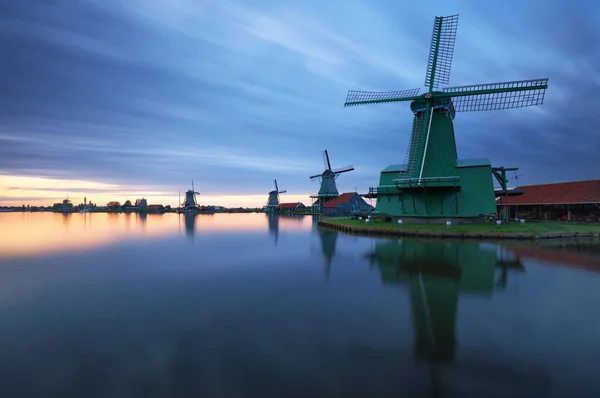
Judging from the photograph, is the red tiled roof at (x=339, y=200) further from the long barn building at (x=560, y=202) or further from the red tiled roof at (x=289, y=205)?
the long barn building at (x=560, y=202)

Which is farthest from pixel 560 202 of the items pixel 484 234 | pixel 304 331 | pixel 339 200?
pixel 339 200

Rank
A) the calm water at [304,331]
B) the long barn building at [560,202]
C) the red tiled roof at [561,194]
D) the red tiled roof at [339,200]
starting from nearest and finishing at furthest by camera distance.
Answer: the calm water at [304,331], the red tiled roof at [561,194], the long barn building at [560,202], the red tiled roof at [339,200]

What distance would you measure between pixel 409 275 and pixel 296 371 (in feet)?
24.6

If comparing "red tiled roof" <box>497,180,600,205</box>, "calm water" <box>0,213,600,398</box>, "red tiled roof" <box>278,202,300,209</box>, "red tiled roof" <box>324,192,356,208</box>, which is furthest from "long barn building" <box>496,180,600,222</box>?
"red tiled roof" <box>278,202,300,209</box>

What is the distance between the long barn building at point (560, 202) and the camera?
1167 inches

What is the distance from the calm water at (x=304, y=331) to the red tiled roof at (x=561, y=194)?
881 inches

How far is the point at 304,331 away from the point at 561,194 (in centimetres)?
3650

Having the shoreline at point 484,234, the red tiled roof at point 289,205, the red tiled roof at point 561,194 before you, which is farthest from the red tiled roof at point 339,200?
the shoreline at point 484,234

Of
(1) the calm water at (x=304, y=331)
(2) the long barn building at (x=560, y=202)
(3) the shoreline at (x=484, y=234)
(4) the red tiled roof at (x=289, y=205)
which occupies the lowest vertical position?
(1) the calm water at (x=304, y=331)

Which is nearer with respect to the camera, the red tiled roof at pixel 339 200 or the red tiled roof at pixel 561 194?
the red tiled roof at pixel 561 194

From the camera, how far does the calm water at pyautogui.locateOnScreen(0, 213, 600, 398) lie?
14.7 ft

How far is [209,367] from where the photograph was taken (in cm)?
494

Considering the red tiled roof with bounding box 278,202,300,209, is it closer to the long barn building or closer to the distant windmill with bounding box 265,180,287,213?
the distant windmill with bounding box 265,180,287,213

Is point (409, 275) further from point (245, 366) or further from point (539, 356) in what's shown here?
point (245, 366)
